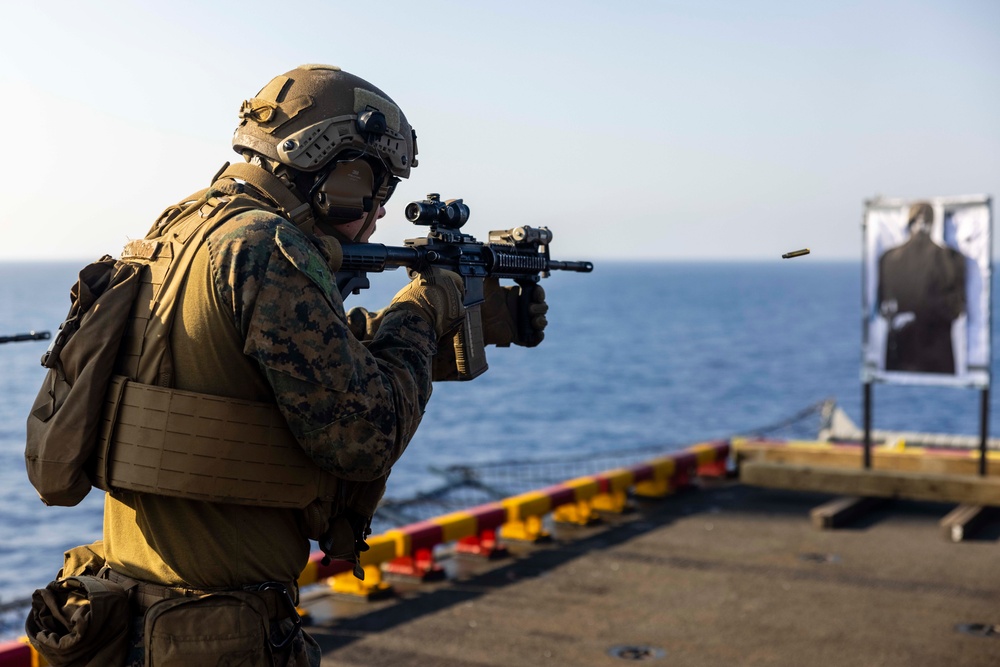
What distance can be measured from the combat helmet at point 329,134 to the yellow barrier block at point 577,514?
7495mm

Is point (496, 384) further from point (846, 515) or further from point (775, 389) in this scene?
point (846, 515)

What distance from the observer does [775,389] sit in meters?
61.1

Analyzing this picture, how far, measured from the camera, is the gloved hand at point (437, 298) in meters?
3.69

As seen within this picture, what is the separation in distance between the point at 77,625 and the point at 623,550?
7000 mm

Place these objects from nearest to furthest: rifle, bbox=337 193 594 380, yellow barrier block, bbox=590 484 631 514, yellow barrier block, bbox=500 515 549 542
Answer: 1. rifle, bbox=337 193 594 380
2. yellow barrier block, bbox=500 515 549 542
3. yellow barrier block, bbox=590 484 631 514

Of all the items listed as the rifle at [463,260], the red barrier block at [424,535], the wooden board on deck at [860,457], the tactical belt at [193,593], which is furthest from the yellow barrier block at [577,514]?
the tactical belt at [193,593]

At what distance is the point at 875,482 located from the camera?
11.3 m

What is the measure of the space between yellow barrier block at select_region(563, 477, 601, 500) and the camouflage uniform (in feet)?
24.5

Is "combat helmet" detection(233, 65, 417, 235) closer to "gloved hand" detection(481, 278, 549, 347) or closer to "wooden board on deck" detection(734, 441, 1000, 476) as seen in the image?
"gloved hand" detection(481, 278, 549, 347)

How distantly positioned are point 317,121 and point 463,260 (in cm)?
102

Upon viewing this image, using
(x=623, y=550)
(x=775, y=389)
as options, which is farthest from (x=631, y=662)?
(x=775, y=389)

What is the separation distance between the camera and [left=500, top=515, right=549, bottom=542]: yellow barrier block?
32.8 feet

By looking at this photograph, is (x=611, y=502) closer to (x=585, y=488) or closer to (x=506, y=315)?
(x=585, y=488)

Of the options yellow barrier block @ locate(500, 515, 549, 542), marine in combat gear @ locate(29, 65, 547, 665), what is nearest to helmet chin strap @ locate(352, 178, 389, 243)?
marine in combat gear @ locate(29, 65, 547, 665)
